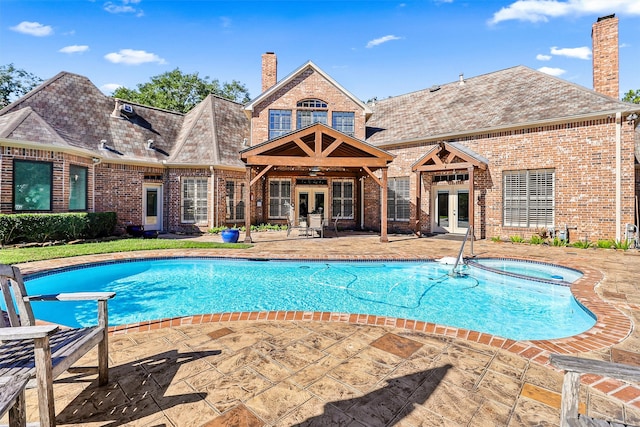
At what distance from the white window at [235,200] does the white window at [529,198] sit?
40.0 feet

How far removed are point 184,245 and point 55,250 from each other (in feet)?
11.8

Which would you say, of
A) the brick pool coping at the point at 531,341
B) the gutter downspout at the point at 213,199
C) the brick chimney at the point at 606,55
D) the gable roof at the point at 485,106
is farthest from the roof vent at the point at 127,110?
the brick chimney at the point at 606,55

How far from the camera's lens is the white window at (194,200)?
14695mm

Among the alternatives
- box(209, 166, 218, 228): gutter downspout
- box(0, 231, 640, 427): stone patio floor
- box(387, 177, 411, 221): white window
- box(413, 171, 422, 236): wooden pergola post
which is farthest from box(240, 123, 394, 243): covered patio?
box(0, 231, 640, 427): stone patio floor

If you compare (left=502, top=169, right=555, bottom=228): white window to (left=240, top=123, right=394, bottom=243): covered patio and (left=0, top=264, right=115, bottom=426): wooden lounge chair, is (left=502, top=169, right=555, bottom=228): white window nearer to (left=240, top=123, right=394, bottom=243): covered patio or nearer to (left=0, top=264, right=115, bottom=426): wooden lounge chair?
(left=240, top=123, right=394, bottom=243): covered patio

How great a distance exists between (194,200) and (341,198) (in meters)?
7.70

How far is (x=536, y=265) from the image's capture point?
8055mm

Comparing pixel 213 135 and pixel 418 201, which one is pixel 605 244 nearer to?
pixel 418 201

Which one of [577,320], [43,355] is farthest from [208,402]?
[577,320]

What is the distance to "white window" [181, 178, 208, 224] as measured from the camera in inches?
579

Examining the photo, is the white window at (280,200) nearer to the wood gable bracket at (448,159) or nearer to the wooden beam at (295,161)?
the wooden beam at (295,161)

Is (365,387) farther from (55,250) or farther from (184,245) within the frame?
(55,250)

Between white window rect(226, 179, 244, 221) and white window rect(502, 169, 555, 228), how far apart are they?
40.0ft

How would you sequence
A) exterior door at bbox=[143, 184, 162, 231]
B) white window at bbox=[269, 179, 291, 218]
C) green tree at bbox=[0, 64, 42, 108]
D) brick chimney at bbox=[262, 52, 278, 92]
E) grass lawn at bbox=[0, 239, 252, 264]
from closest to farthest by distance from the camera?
1. grass lawn at bbox=[0, 239, 252, 264]
2. exterior door at bbox=[143, 184, 162, 231]
3. white window at bbox=[269, 179, 291, 218]
4. brick chimney at bbox=[262, 52, 278, 92]
5. green tree at bbox=[0, 64, 42, 108]
